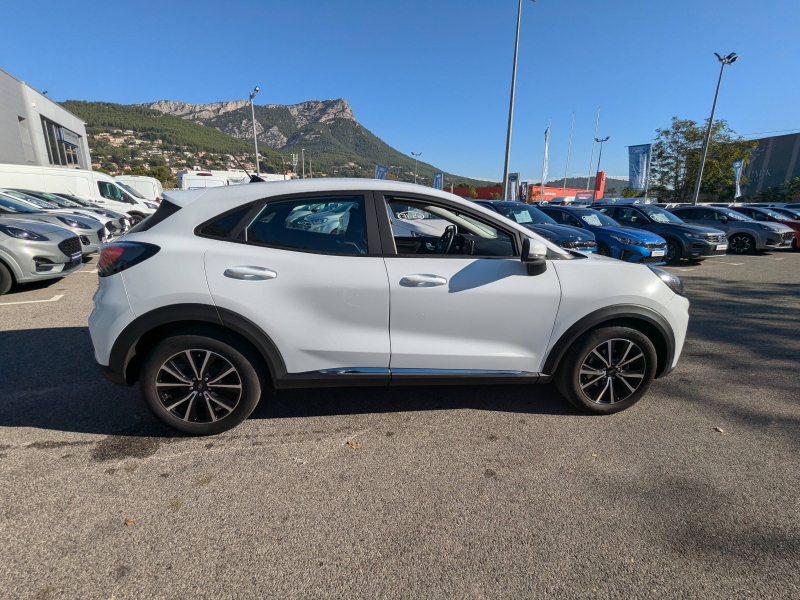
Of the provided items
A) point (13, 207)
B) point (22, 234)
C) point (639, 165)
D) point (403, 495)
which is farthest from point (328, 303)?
point (639, 165)

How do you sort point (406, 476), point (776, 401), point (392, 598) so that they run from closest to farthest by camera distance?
point (392, 598) → point (406, 476) → point (776, 401)

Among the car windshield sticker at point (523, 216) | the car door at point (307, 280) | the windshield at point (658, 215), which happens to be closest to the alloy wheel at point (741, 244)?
the windshield at point (658, 215)

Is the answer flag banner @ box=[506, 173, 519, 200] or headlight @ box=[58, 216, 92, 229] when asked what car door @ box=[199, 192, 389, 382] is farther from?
flag banner @ box=[506, 173, 519, 200]

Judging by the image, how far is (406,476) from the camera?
2461 mm

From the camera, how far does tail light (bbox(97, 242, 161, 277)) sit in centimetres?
255

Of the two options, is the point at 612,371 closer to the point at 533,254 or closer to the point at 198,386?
the point at 533,254

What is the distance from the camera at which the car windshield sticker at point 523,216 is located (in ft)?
32.6

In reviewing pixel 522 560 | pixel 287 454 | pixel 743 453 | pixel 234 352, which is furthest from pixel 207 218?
pixel 743 453

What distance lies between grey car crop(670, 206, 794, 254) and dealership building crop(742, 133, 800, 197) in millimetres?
45571

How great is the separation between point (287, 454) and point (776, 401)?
396 cm

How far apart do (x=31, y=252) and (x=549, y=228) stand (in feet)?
30.3

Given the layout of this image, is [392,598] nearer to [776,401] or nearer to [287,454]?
[287,454]

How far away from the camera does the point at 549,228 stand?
9.09 metres

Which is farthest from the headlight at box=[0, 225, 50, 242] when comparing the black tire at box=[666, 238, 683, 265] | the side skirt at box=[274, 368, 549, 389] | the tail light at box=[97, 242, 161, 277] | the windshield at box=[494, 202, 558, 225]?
the black tire at box=[666, 238, 683, 265]
